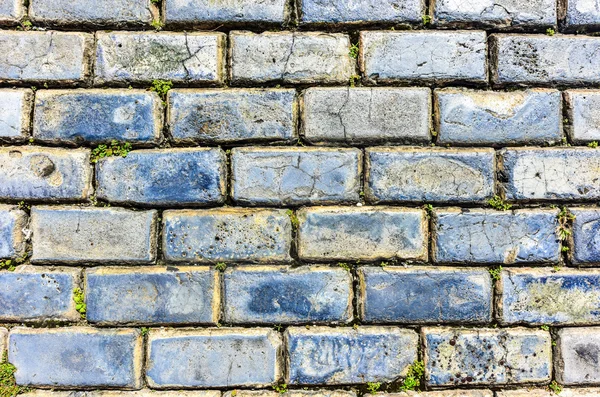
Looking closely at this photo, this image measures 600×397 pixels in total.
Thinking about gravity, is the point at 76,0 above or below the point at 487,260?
above

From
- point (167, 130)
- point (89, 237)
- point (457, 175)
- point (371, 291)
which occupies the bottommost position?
point (371, 291)

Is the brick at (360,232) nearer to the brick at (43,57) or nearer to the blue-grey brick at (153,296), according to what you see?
the blue-grey brick at (153,296)

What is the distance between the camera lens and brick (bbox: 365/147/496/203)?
107cm

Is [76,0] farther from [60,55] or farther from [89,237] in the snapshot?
[89,237]

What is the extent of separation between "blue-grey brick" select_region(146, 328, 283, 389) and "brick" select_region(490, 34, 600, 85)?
924mm

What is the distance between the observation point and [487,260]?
3.53 feet

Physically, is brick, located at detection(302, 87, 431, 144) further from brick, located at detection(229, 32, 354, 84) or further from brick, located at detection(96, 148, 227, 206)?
brick, located at detection(96, 148, 227, 206)

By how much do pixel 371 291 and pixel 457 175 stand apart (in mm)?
376

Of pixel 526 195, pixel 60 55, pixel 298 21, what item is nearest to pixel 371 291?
pixel 526 195

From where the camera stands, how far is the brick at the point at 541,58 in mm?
1093

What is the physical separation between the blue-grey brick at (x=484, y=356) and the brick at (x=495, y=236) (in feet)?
0.62

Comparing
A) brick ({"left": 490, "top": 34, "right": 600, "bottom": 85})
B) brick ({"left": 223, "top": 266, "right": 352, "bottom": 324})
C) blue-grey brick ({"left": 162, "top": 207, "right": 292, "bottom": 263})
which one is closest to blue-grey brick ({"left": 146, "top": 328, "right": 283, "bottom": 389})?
A: brick ({"left": 223, "top": 266, "right": 352, "bottom": 324})

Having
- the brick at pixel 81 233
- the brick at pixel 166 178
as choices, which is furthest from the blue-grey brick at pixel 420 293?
the brick at pixel 81 233

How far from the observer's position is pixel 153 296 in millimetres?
1062
